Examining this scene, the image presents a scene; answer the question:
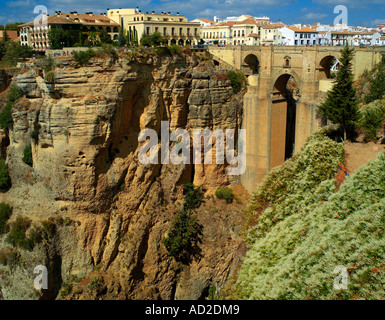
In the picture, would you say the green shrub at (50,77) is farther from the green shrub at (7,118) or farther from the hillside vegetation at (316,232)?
the hillside vegetation at (316,232)

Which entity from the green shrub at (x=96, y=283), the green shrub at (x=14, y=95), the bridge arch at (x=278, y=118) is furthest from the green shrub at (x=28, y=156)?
the bridge arch at (x=278, y=118)

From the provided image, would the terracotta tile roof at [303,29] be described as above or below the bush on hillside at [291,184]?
above

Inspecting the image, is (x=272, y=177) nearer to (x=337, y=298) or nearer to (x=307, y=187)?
(x=307, y=187)

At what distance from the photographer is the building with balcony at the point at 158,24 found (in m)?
29.6

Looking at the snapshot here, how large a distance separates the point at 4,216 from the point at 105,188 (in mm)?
5524

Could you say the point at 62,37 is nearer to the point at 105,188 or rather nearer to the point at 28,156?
the point at 28,156

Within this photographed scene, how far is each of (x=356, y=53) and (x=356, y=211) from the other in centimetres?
1610

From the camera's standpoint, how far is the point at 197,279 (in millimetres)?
21781

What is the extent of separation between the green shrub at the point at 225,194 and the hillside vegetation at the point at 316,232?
38.3 ft

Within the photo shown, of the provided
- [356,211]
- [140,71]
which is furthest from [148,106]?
[356,211]

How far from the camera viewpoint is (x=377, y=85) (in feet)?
67.3

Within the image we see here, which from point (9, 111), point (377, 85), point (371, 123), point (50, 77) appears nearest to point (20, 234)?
point (50, 77)

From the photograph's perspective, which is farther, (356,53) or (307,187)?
(356,53)

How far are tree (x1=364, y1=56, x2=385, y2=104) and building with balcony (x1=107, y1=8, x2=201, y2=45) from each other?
15.4 meters
